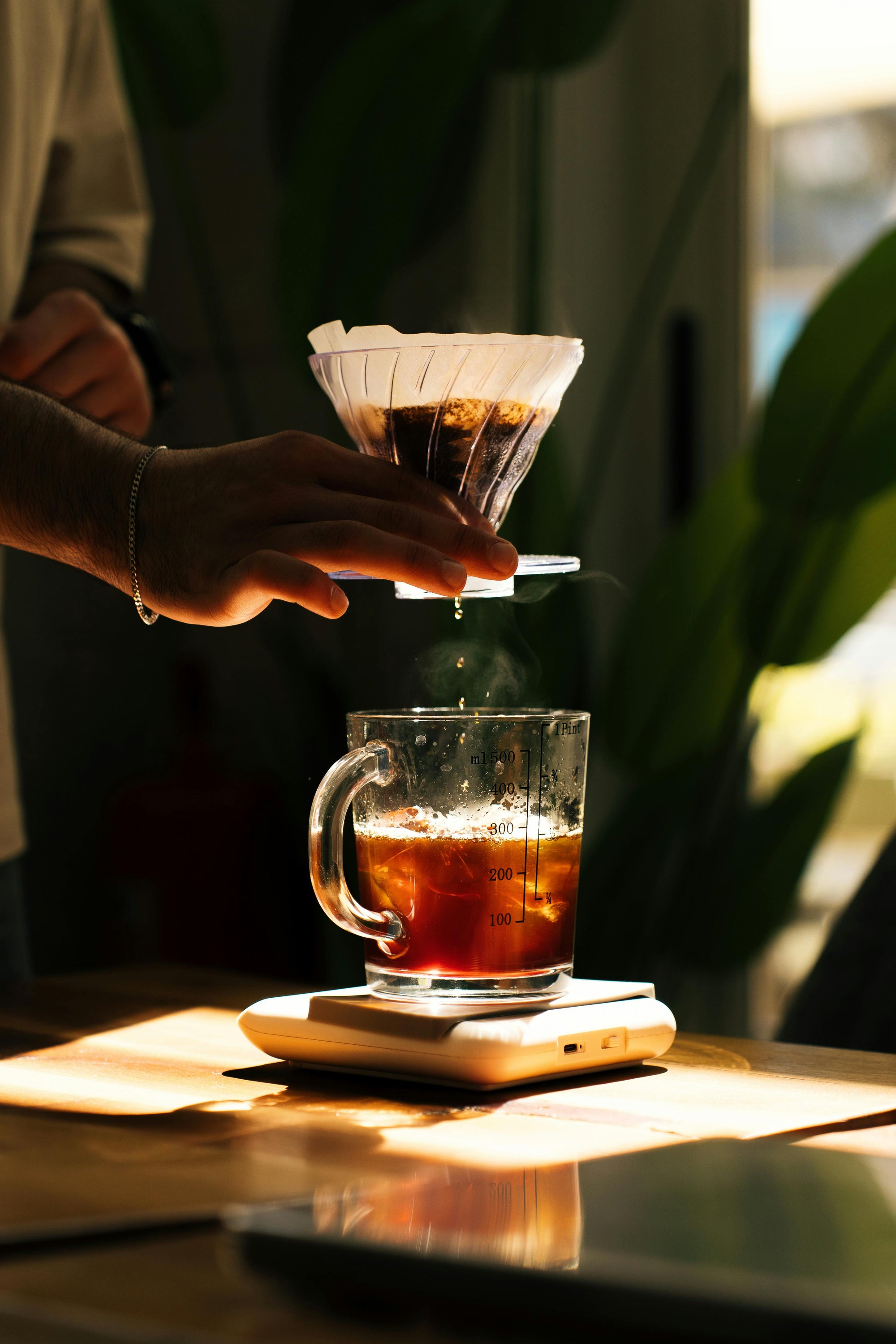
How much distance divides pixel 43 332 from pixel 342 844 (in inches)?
30.4

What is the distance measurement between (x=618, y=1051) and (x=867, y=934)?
0.55 metres

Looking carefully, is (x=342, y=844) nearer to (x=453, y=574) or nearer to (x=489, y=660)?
(x=453, y=574)

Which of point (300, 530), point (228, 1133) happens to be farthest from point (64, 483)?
point (228, 1133)

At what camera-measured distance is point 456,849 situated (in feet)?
2.91

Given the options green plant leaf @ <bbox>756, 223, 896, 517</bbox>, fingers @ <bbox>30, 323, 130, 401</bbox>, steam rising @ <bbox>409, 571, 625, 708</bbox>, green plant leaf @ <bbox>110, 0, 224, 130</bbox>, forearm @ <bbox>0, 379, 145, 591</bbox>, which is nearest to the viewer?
forearm @ <bbox>0, 379, 145, 591</bbox>

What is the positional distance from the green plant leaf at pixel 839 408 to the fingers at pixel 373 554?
97 centimetres

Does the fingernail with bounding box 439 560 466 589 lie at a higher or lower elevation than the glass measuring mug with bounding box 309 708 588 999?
higher

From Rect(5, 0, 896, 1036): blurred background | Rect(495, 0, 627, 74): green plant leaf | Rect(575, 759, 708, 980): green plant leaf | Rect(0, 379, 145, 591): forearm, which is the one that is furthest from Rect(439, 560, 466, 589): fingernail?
Rect(495, 0, 627, 74): green plant leaf

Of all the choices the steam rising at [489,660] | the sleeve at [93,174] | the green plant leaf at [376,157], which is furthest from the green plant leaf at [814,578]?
the sleeve at [93,174]

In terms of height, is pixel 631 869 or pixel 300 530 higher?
→ pixel 300 530

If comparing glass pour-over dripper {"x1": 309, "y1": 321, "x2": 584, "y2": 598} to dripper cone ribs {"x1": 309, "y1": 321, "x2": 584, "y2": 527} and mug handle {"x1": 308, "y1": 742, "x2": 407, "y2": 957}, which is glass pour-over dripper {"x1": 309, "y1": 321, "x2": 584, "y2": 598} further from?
mug handle {"x1": 308, "y1": 742, "x2": 407, "y2": 957}

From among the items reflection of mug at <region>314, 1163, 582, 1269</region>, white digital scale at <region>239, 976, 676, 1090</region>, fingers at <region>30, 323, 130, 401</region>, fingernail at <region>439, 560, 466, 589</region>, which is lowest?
white digital scale at <region>239, 976, 676, 1090</region>

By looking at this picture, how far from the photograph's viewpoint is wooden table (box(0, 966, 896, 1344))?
52 centimetres

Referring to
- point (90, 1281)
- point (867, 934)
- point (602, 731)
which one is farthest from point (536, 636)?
point (90, 1281)
